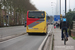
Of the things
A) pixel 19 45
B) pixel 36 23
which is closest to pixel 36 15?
pixel 36 23

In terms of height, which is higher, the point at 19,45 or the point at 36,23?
the point at 36,23

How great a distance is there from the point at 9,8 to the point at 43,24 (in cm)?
3585

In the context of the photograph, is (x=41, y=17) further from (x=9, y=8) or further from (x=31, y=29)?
(x=9, y=8)

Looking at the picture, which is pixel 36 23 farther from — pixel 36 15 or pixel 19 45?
pixel 19 45

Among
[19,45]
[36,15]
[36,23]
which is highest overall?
[36,15]

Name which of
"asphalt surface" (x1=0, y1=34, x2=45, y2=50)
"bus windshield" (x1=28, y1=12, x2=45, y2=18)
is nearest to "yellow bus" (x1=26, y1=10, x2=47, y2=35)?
"bus windshield" (x1=28, y1=12, x2=45, y2=18)

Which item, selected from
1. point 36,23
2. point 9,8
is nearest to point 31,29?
point 36,23

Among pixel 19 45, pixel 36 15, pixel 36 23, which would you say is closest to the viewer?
pixel 19 45

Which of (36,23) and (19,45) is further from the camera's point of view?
(36,23)

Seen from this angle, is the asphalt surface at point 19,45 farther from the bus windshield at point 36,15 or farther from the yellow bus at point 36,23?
the bus windshield at point 36,15

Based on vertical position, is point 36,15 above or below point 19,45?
above

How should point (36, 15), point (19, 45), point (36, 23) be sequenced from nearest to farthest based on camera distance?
1. point (19, 45)
2. point (36, 23)
3. point (36, 15)

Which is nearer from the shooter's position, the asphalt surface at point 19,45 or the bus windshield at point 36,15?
the asphalt surface at point 19,45

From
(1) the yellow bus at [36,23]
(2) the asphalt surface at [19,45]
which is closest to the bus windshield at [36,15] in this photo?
(1) the yellow bus at [36,23]
